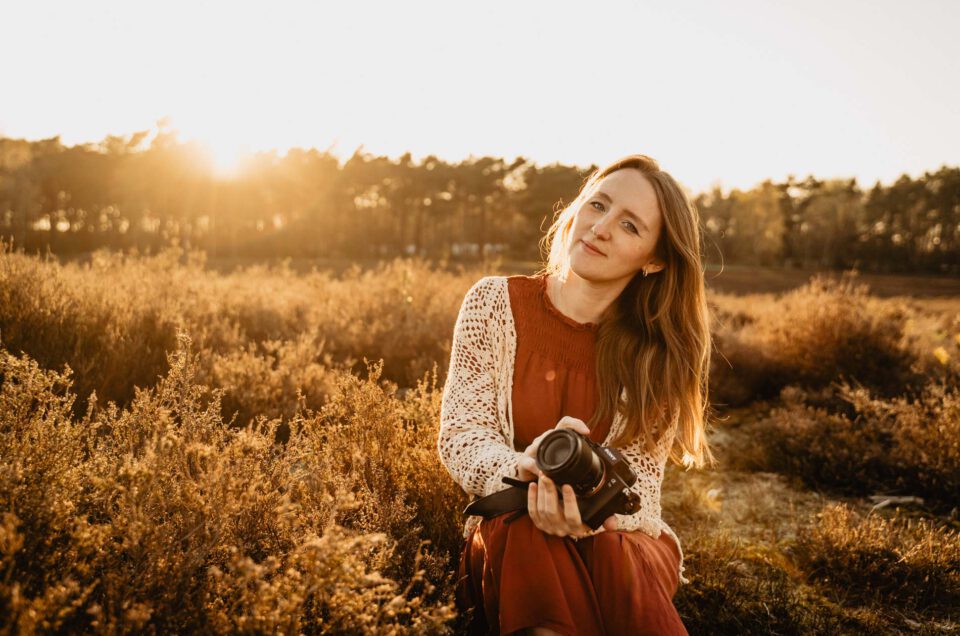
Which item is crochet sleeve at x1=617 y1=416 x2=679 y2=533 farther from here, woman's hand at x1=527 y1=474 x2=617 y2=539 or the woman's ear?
the woman's ear

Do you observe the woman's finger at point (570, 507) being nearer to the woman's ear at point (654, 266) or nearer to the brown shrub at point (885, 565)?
the woman's ear at point (654, 266)

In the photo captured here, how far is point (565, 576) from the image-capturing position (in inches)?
66.9

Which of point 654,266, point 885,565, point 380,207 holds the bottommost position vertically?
point 885,565

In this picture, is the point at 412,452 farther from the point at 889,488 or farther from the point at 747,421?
the point at 747,421

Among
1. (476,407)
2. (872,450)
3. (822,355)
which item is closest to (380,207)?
(822,355)

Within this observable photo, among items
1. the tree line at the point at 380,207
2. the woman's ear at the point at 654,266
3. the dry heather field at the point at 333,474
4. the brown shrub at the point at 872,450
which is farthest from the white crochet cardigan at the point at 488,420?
the tree line at the point at 380,207

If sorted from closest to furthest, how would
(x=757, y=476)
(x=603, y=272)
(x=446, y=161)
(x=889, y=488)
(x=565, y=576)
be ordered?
1. (x=565, y=576)
2. (x=603, y=272)
3. (x=889, y=488)
4. (x=757, y=476)
5. (x=446, y=161)

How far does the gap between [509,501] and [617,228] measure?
1134mm

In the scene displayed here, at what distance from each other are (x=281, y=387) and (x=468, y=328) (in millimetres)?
2183

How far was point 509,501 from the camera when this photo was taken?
1770 mm

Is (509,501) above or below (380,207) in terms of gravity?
below

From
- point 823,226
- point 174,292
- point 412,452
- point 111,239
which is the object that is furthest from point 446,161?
point 412,452

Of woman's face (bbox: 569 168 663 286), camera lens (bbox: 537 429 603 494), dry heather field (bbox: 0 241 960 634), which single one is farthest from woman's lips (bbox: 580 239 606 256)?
dry heather field (bbox: 0 241 960 634)

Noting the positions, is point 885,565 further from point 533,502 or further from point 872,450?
point 533,502
